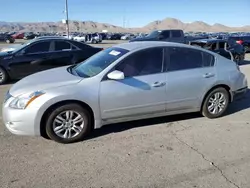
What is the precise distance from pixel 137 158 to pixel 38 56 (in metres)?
6.18

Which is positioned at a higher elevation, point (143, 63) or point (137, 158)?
point (143, 63)

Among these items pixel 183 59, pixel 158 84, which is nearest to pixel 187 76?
pixel 183 59

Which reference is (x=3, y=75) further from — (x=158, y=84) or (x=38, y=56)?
(x=158, y=84)

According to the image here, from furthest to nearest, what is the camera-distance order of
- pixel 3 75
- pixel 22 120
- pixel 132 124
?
1. pixel 3 75
2. pixel 132 124
3. pixel 22 120

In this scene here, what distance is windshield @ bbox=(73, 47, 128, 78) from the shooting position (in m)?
4.45

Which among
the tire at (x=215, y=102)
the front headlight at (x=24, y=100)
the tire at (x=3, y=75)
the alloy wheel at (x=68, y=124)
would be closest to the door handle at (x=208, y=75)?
the tire at (x=215, y=102)

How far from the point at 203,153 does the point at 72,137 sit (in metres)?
1.97

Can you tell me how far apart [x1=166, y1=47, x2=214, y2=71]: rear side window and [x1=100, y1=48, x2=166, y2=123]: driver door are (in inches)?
8.6

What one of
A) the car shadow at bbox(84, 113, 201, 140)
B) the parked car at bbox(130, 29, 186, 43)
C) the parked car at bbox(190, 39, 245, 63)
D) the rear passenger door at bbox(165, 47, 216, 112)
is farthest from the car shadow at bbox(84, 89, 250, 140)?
the parked car at bbox(130, 29, 186, 43)

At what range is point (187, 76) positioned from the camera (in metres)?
4.84

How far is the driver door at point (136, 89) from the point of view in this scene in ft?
14.0

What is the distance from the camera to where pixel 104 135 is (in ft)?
14.6

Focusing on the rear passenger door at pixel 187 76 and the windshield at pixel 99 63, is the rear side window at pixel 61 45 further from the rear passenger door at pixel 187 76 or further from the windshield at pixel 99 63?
the rear passenger door at pixel 187 76

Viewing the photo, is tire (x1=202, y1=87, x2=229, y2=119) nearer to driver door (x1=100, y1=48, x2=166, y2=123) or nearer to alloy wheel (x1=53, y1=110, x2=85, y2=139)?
driver door (x1=100, y1=48, x2=166, y2=123)
